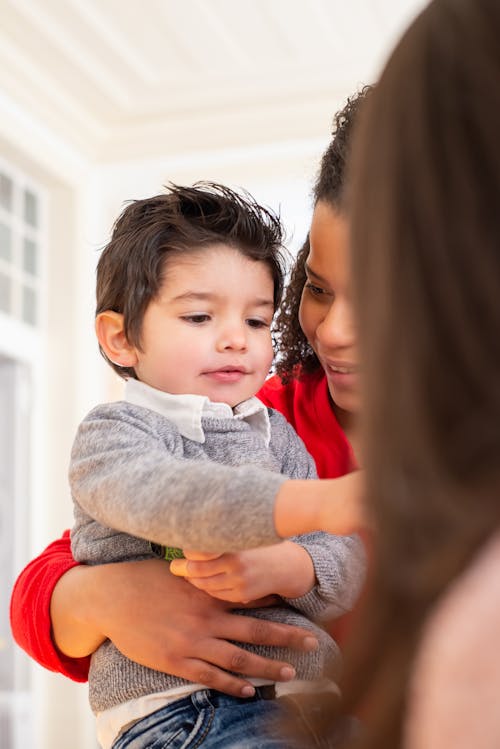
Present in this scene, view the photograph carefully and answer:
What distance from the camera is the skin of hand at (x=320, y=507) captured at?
0.89 meters

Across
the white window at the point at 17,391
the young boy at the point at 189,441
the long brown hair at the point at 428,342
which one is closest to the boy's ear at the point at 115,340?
the young boy at the point at 189,441

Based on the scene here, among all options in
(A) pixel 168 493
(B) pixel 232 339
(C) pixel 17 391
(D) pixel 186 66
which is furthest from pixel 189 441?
(C) pixel 17 391

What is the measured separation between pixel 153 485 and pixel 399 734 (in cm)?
52

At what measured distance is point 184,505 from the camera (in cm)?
101

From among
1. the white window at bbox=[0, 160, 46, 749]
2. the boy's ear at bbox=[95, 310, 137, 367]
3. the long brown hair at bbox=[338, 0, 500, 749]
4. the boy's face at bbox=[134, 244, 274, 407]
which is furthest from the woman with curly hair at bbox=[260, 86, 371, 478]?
the white window at bbox=[0, 160, 46, 749]

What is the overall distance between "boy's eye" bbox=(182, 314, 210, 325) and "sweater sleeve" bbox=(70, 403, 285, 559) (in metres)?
0.21

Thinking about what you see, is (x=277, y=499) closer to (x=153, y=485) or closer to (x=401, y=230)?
(x=153, y=485)

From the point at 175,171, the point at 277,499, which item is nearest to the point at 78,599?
the point at 277,499

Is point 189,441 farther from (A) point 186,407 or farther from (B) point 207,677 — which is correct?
(B) point 207,677

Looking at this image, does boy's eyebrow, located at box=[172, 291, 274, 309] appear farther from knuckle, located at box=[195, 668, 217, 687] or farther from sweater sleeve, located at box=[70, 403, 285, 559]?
knuckle, located at box=[195, 668, 217, 687]

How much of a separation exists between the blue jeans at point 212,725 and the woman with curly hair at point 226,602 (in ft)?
0.08

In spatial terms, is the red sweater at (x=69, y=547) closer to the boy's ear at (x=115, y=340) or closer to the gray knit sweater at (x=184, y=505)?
the gray knit sweater at (x=184, y=505)

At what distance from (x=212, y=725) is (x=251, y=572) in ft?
0.63

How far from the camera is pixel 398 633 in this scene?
0.58 meters
